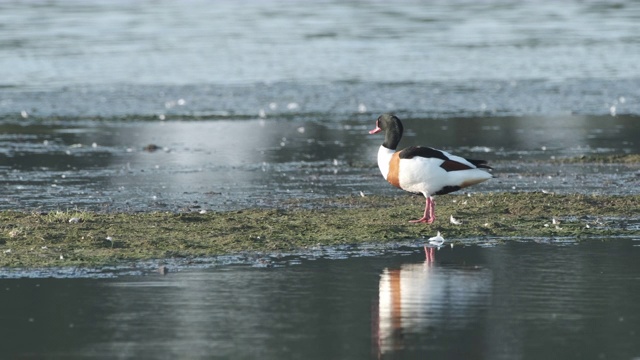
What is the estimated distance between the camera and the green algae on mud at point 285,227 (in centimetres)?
1239

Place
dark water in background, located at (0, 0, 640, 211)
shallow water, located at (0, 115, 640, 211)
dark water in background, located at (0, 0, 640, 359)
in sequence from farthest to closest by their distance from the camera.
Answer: dark water in background, located at (0, 0, 640, 211), shallow water, located at (0, 115, 640, 211), dark water in background, located at (0, 0, 640, 359)

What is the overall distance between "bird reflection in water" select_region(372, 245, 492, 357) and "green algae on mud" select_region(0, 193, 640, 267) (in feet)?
4.68

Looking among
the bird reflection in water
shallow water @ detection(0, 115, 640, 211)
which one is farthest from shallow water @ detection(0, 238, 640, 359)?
A: shallow water @ detection(0, 115, 640, 211)

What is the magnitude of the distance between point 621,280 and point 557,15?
152 feet

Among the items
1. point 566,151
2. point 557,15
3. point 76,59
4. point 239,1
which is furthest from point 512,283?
point 239,1

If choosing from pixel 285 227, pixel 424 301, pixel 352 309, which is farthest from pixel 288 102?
pixel 352 309

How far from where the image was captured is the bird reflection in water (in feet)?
29.7

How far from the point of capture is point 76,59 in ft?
127

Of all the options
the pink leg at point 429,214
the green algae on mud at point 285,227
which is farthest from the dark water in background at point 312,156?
the pink leg at point 429,214

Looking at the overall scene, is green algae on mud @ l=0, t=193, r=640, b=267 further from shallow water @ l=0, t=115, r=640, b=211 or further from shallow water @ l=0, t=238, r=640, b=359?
shallow water @ l=0, t=115, r=640, b=211

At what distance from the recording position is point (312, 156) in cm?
2112

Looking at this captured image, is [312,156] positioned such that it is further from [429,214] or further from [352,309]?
[352,309]

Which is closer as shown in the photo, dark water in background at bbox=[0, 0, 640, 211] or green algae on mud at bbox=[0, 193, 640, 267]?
green algae on mud at bbox=[0, 193, 640, 267]

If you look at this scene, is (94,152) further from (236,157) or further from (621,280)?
(621,280)
